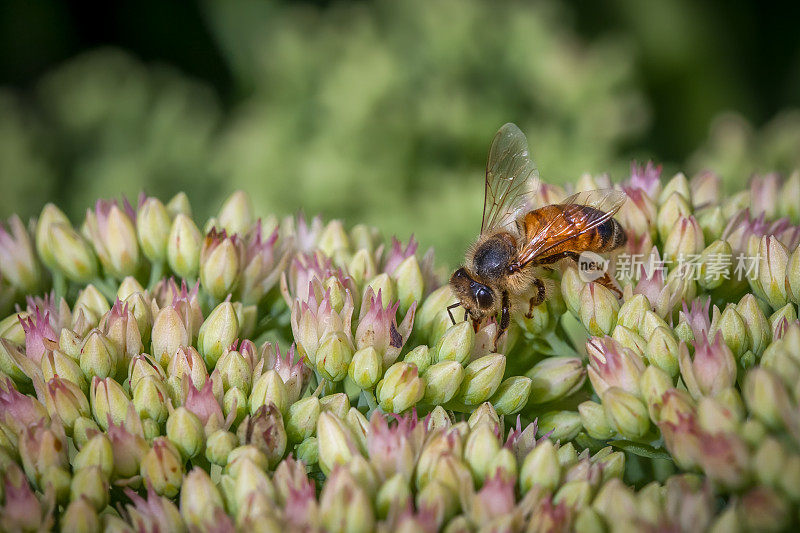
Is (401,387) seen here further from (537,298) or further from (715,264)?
(715,264)

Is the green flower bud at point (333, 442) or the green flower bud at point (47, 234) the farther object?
the green flower bud at point (47, 234)

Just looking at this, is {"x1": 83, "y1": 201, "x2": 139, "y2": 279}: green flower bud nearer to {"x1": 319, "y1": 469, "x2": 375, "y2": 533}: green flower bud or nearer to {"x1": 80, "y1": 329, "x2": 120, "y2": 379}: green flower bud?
{"x1": 80, "y1": 329, "x2": 120, "y2": 379}: green flower bud

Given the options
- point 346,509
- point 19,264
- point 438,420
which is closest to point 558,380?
point 438,420

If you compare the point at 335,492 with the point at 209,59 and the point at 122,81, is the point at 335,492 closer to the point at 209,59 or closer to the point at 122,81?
the point at 122,81

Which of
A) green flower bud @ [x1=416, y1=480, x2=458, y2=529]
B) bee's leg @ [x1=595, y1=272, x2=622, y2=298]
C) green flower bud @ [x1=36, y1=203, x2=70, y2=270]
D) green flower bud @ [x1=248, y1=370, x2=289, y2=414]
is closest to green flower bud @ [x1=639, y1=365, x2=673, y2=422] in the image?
bee's leg @ [x1=595, y1=272, x2=622, y2=298]

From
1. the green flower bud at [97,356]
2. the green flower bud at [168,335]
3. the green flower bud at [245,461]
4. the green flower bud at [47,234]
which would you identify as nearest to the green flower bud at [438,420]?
the green flower bud at [245,461]

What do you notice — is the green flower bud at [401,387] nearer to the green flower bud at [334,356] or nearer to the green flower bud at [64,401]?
the green flower bud at [334,356]
